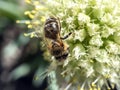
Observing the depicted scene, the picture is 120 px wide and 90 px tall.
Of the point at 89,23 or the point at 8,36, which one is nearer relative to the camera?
the point at 89,23

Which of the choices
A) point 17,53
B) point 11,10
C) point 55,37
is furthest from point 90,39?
point 17,53

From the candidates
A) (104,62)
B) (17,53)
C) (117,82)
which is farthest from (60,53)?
(17,53)

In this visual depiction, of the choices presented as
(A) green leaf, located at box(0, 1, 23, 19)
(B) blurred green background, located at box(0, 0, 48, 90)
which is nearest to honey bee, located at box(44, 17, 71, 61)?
(B) blurred green background, located at box(0, 0, 48, 90)

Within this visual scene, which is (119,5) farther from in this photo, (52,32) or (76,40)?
(52,32)

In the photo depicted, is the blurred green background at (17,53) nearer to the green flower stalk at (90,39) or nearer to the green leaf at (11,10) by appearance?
the green leaf at (11,10)

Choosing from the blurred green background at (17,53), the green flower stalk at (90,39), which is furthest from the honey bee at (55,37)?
the blurred green background at (17,53)

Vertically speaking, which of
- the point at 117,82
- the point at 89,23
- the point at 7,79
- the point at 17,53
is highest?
the point at 89,23

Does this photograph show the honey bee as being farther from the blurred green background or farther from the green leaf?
the green leaf
